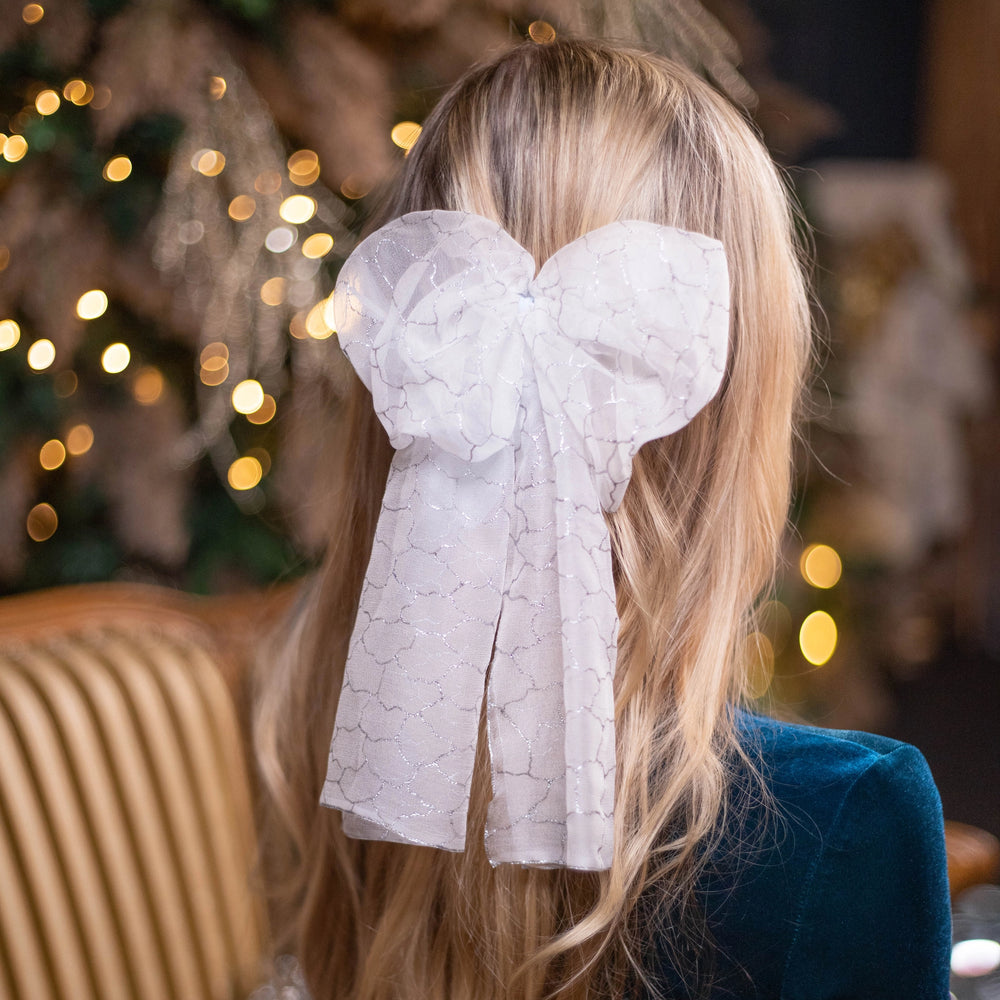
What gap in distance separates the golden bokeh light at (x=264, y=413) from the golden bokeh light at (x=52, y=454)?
0.89 ft

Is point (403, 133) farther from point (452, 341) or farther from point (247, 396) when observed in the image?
point (452, 341)

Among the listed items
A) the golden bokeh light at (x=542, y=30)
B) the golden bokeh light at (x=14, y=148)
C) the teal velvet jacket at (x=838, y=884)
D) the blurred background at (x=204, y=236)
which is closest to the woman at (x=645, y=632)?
the teal velvet jacket at (x=838, y=884)

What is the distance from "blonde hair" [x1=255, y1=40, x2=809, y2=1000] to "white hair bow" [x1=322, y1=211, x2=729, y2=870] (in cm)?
6

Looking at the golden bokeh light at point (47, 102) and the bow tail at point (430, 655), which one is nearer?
the bow tail at point (430, 655)

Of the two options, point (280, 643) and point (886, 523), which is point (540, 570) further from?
point (886, 523)

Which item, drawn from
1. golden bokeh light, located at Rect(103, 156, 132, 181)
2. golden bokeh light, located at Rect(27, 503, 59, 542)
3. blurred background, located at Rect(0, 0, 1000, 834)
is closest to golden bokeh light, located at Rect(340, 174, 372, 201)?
blurred background, located at Rect(0, 0, 1000, 834)

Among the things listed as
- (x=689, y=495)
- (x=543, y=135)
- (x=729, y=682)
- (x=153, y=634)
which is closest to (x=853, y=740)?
(x=729, y=682)

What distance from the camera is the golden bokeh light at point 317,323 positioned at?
4.64 ft

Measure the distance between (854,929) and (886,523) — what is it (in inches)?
64.2

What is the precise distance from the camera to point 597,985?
698 mm

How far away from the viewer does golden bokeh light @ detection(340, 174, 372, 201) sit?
1400mm

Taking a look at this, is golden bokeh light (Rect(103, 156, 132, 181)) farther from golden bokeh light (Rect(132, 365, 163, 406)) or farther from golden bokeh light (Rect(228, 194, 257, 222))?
golden bokeh light (Rect(132, 365, 163, 406))

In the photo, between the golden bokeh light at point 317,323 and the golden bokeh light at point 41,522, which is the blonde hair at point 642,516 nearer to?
the golden bokeh light at point 317,323

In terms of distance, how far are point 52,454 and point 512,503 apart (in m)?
0.98
